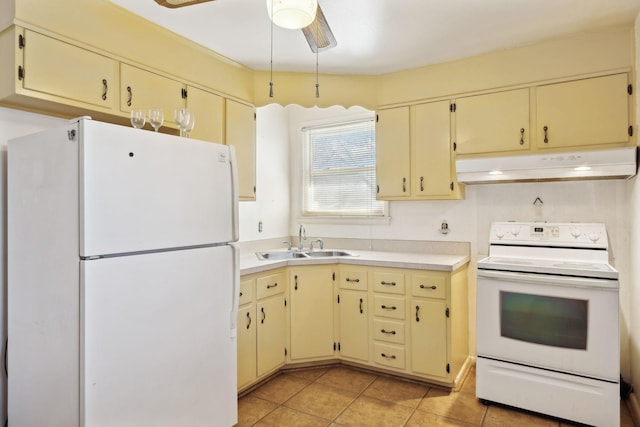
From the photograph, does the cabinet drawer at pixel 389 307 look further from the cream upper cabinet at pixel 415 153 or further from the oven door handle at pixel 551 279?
the cream upper cabinet at pixel 415 153

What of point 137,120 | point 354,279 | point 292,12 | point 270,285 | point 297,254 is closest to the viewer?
point 292,12

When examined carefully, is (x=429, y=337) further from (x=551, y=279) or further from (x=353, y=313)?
(x=551, y=279)

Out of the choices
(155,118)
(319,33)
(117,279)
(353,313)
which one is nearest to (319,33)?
(319,33)

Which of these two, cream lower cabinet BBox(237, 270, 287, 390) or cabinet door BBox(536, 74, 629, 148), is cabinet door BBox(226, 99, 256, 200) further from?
cabinet door BBox(536, 74, 629, 148)

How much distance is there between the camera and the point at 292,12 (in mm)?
1546

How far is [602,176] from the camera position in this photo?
2498 millimetres

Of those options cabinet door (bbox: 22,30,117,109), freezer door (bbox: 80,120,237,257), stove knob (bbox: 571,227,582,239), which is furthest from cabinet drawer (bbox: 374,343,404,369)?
cabinet door (bbox: 22,30,117,109)

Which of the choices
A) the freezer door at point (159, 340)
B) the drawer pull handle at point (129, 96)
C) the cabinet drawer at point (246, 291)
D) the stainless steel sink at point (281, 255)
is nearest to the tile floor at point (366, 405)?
the freezer door at point (159, 340)

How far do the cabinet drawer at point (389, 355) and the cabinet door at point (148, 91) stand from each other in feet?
7.28

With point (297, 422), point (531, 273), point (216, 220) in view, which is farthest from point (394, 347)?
point (216, 220)

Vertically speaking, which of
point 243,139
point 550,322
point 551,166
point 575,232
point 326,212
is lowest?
point 550,322

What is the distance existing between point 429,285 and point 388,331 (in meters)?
0.50

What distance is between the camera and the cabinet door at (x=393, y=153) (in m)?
3.21

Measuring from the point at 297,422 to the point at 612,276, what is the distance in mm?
2046
